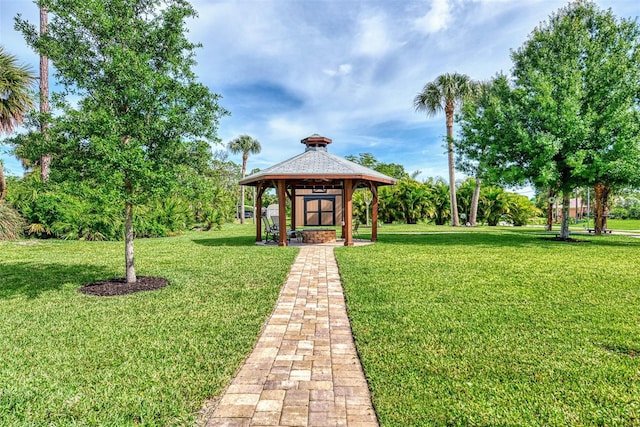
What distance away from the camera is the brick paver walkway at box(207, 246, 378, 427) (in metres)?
2.41

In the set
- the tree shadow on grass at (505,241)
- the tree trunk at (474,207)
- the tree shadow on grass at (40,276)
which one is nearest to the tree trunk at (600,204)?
the tree shadow on grass at (505,241)

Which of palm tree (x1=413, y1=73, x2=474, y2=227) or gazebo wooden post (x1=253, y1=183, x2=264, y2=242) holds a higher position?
palm tree (x1=413, y1=73, x2=474, y2=227)

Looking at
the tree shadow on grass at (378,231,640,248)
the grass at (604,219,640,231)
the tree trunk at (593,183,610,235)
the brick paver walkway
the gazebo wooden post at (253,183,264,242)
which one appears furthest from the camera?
the grass at (604,219,640,231)

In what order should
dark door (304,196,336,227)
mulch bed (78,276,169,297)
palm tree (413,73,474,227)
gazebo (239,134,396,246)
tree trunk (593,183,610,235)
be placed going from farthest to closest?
1. palm tree (413,73,474,227)
2. dark door (304,196,336,227)
3. tree trunk (593,183,610,235)
4. gazebo (239,134,396,246)
5. mulch bed (78,276,169,297)

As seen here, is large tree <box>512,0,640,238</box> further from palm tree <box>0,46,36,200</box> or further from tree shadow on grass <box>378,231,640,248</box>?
palm tree <box>0,46,36,200</box>

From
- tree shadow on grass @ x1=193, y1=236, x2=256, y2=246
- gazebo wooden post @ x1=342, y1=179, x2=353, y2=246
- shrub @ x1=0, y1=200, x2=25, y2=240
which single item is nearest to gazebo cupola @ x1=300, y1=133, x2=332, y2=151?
gazebo wooden post @ x1=342, y1=179, x2=353, y2=246

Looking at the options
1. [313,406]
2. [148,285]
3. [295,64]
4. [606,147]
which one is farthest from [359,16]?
[313,406]

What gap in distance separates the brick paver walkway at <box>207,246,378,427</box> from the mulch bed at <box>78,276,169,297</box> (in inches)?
115

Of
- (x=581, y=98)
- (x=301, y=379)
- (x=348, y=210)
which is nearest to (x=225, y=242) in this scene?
(x=348, y=210)

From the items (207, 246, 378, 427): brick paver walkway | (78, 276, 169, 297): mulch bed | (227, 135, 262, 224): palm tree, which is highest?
(227, 135, 262, 224): palm tree

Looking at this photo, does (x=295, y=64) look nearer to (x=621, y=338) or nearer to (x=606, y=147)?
(x=606, y=147)

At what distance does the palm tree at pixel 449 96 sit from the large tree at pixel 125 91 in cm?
2225

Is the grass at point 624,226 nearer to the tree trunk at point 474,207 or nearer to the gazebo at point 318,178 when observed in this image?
the tree trunk at point 474,207

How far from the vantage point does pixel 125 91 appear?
5.35 meters
